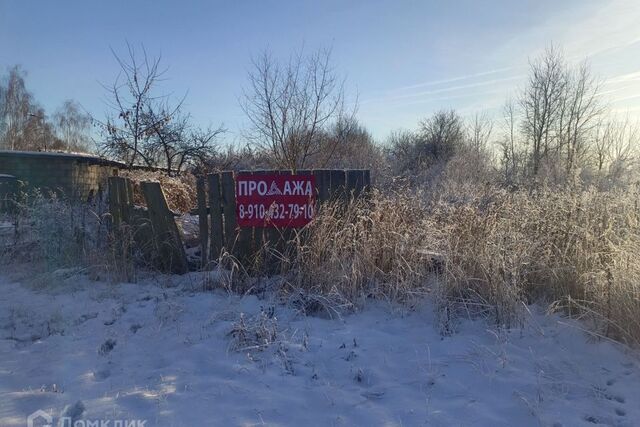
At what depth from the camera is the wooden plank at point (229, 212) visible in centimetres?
580

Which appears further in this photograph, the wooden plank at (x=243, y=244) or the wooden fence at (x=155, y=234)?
the wooden fence at (x=155, y=234)

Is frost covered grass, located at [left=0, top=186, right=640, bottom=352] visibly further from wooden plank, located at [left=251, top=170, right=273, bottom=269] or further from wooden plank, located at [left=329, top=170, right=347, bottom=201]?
wooden plank, located at [left=251, top=170, right=273, bottom=269]

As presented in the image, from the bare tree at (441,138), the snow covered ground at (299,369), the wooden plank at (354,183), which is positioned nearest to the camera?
the snow covered ground at (299,369)

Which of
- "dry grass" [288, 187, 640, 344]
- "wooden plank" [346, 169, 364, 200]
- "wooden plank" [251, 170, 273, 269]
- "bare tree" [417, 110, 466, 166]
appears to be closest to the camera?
"dry grass" [288, 187, 640, 344]

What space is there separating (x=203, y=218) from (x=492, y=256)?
348 cm

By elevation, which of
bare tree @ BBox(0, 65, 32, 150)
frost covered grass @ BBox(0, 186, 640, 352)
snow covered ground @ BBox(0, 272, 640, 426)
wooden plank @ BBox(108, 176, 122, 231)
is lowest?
snow covered ground @ BBox(0, 272, 640, 426)

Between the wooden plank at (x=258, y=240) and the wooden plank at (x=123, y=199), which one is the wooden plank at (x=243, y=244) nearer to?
the wooden plank at (x=258, y=240)

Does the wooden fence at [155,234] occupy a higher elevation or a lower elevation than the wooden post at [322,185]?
lower

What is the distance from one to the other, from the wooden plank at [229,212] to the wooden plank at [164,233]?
0.69 m

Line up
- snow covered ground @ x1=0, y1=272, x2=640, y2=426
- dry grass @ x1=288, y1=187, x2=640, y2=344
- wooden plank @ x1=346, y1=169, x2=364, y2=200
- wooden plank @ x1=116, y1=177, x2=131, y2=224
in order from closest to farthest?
snow covered ground @ x1=0, y1=272, x2=640, y2=426 → dry grass @ x1=288, y1=187, x2=640, y2=344 → wooden plank @ x1=346, y1=169, x2=364, y2=200 → wooden plank @ x1=116, y1=177, x2=131, y2=224

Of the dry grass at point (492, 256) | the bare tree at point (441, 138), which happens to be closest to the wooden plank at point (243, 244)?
the dry grass at point (492, 256)

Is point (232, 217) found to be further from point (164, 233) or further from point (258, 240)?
point (164, 233)

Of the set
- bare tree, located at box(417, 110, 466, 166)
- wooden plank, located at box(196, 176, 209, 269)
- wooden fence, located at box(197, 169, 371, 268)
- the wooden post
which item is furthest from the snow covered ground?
bare tree, located at box(417, 110, 466, 166)

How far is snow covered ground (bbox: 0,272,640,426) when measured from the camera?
274cm
